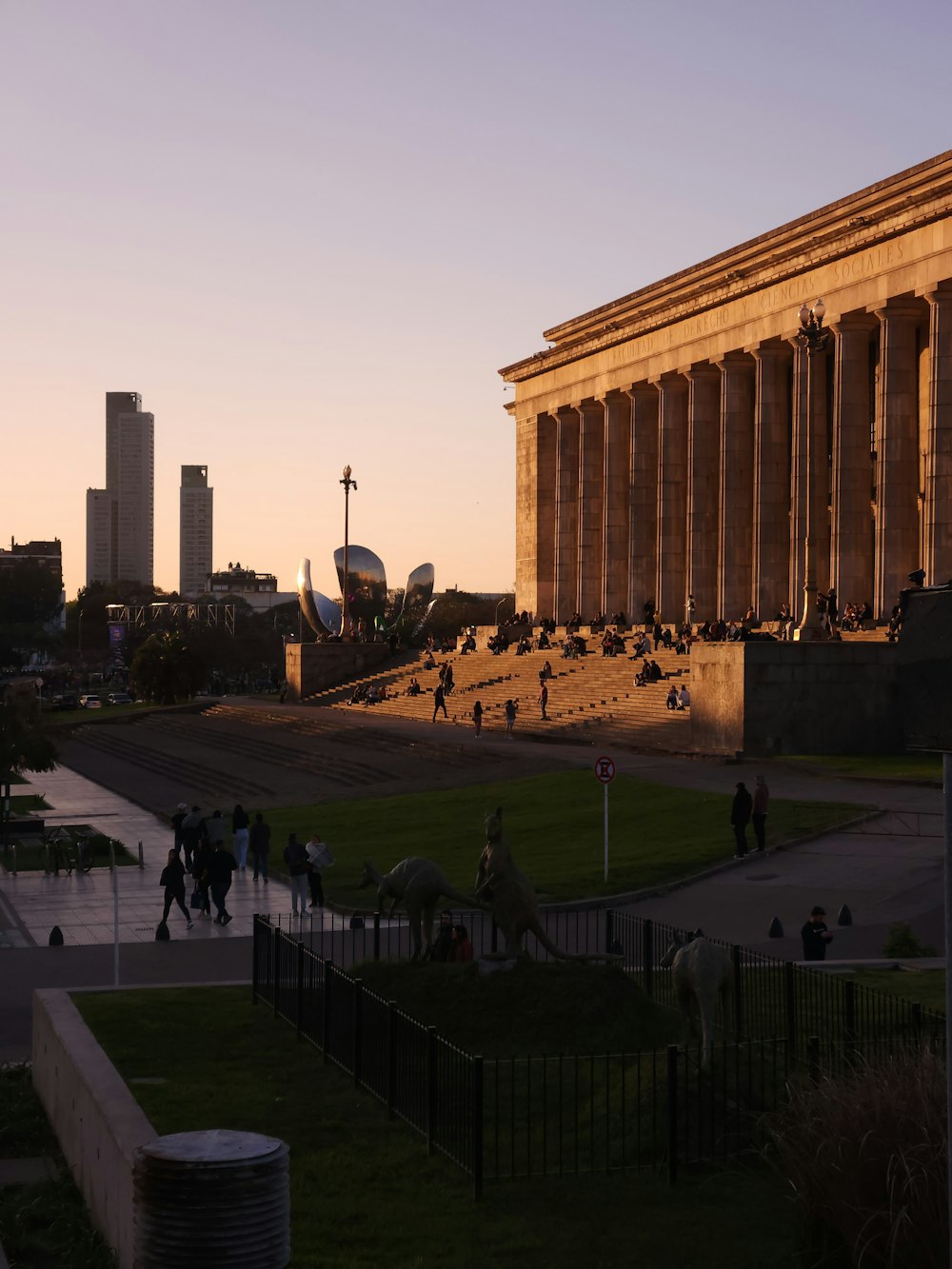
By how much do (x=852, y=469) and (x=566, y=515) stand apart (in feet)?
83.8

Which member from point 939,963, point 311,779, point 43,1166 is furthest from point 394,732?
point 43,1166

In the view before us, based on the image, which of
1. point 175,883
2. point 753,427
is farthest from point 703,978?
point 753,427

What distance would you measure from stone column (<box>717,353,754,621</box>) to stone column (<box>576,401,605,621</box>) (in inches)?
524

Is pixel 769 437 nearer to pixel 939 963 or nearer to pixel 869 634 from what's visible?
pixel 869 634

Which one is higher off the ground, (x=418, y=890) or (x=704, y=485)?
(x=704, y=485)

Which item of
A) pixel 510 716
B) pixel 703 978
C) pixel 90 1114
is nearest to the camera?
pixel 90 1114

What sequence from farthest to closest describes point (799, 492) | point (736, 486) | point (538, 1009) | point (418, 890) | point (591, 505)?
point (591, 505) → point (736, 486) → point (799, 492) → point (418, 890) → point (538, 1009)

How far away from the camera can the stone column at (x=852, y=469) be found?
55344 millimetres

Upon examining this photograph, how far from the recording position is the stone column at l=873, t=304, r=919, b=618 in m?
52.7

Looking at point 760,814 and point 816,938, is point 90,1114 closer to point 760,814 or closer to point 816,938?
point 816,938

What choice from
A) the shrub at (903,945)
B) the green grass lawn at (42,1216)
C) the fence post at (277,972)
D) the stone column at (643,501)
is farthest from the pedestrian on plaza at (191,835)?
the stone column at (643,501)

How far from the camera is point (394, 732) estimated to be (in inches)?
2105

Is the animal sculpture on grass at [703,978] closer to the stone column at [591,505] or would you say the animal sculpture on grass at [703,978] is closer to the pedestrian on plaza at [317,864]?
the pedestrian on plaza at [317,864]

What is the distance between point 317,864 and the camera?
26.1 m
